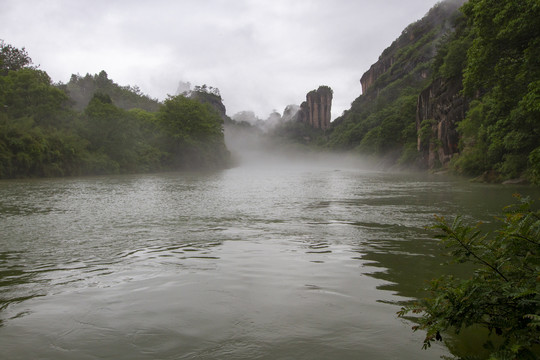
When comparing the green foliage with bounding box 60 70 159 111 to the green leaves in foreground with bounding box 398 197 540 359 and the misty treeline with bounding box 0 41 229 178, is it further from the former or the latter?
the green leaves in foreground with bounding box 398 197 540 359

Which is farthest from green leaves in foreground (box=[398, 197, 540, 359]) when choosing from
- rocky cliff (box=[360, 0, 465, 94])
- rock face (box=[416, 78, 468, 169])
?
rocky cliff (box=[360, 0, 465, 94])

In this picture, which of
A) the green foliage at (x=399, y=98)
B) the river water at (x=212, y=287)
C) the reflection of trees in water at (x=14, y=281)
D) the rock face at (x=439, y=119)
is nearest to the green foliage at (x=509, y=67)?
the river water at (x=212, y=287)

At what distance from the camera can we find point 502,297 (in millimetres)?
2459

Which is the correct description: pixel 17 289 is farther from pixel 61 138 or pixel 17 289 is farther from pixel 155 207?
pixel 61 138

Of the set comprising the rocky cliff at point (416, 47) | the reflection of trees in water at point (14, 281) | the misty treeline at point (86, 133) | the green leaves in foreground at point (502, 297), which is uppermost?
the rocky cliff at point (416, 47)

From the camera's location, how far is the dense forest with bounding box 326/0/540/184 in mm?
16375

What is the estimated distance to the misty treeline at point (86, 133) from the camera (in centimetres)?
3719

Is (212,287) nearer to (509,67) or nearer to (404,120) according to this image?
(509,67)

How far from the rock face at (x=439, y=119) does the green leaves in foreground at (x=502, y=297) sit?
44760 millimetres

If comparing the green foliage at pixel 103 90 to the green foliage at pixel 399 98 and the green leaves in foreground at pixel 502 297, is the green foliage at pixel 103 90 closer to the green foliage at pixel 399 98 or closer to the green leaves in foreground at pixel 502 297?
the green foliage at pixel 399 98

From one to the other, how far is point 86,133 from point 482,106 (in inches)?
1765

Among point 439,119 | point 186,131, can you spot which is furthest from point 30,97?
point 439,119

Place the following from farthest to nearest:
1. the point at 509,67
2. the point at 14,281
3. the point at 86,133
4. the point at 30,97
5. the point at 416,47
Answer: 1. the point at 416,47
2. the point at 86,133
3. the point at 30,97
4. the point at 509,67
5. the point at 14,281

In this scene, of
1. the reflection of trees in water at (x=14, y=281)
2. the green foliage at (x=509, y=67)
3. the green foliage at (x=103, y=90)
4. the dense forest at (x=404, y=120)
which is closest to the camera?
the reflection of trees in water at (x=14, y=281)
